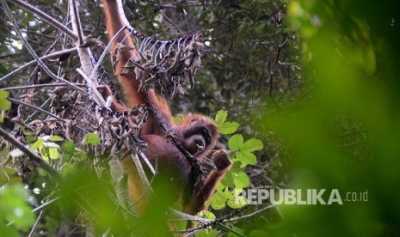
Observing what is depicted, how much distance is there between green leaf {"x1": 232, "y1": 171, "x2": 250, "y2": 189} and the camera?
296cm

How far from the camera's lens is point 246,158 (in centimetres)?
292

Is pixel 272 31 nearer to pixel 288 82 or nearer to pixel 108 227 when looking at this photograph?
pixel 288 82

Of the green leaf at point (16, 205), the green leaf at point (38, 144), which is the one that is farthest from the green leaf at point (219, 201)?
the green leaf at point (16, 205)

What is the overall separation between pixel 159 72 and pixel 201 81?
246cm

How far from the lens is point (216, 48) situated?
16.2ft

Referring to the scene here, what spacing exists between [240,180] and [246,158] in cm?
12

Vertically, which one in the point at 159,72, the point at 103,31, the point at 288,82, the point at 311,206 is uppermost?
the point at 103,31

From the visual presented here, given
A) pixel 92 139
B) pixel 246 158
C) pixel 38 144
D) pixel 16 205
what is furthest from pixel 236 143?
pixel 16 205

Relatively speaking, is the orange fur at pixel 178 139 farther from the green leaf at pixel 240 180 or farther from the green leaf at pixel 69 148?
the green leaf at pixel 69 148

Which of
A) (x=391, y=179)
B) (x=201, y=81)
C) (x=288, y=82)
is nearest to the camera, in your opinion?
(x=391, y=179)

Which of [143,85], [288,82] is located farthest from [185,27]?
[143,85]

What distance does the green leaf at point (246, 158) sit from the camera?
9.53 ft

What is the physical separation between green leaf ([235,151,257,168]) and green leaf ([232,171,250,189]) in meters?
0.06

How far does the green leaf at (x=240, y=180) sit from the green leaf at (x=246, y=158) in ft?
0.20
